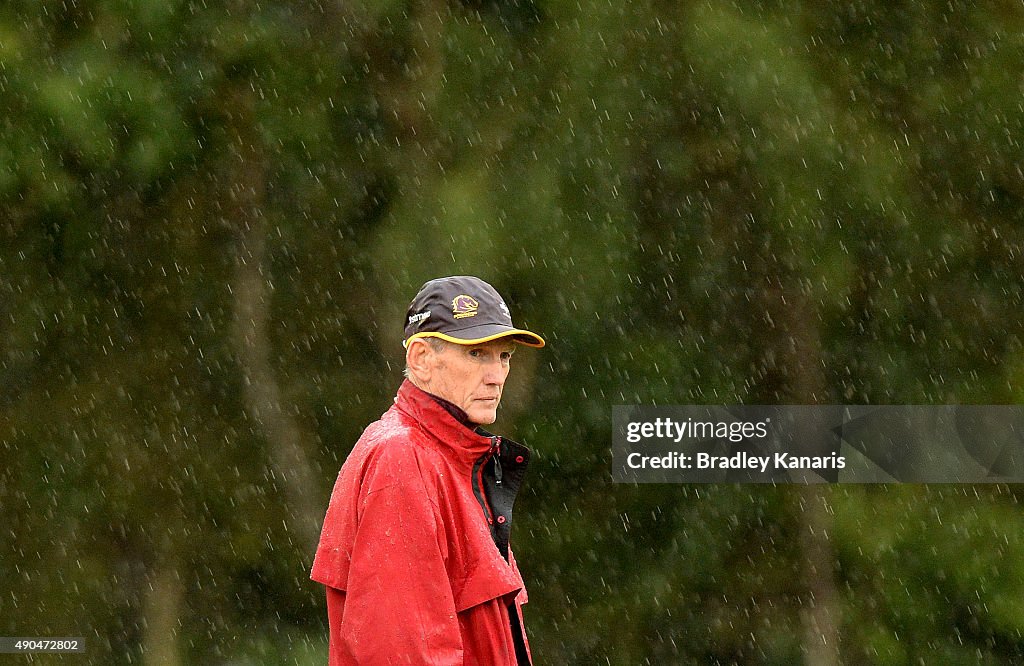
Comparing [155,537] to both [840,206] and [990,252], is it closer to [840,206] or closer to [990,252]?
[840,206]

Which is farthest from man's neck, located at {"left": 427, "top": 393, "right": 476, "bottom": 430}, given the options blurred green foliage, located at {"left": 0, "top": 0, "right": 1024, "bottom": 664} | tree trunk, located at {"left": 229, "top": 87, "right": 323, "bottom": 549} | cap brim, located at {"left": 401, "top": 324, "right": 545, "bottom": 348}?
tree trunk, located at {"left": 229, "top": 87, "right": 323, "bottom": 549}

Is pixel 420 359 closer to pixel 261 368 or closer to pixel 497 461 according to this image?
pixel 497 461

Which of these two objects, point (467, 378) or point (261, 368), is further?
point (261, 368)

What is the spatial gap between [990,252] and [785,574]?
2.16m

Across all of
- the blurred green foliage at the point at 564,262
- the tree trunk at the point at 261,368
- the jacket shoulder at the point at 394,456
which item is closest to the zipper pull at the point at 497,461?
the jacket shoulder at the point at 394,456

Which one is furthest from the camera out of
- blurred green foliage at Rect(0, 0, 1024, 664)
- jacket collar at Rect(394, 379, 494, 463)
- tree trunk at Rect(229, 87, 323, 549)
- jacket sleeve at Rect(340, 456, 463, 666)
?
tree trunk at Rect(229, 87, 323, 549)

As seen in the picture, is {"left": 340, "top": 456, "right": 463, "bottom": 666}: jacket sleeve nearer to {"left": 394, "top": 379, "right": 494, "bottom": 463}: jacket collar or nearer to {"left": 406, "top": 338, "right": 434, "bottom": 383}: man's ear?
{"left": 394, "top": 379, "right": 494, "bottom": 463}: jacket collar

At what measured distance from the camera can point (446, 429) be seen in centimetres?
235

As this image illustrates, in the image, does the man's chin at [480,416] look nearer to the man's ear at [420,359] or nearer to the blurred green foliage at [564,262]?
the man's ear at [420,359]

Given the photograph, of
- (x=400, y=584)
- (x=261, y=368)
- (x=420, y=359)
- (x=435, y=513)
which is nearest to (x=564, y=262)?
(x=261, y=368)

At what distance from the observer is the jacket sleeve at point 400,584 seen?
6.90 feet

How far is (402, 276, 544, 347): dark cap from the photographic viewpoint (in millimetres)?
2367

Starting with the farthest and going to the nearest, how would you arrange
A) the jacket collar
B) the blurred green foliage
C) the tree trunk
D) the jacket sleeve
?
the tree trunk
the blurred green foliage
the jacket collar
the jacket sleeve

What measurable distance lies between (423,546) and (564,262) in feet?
18.7
